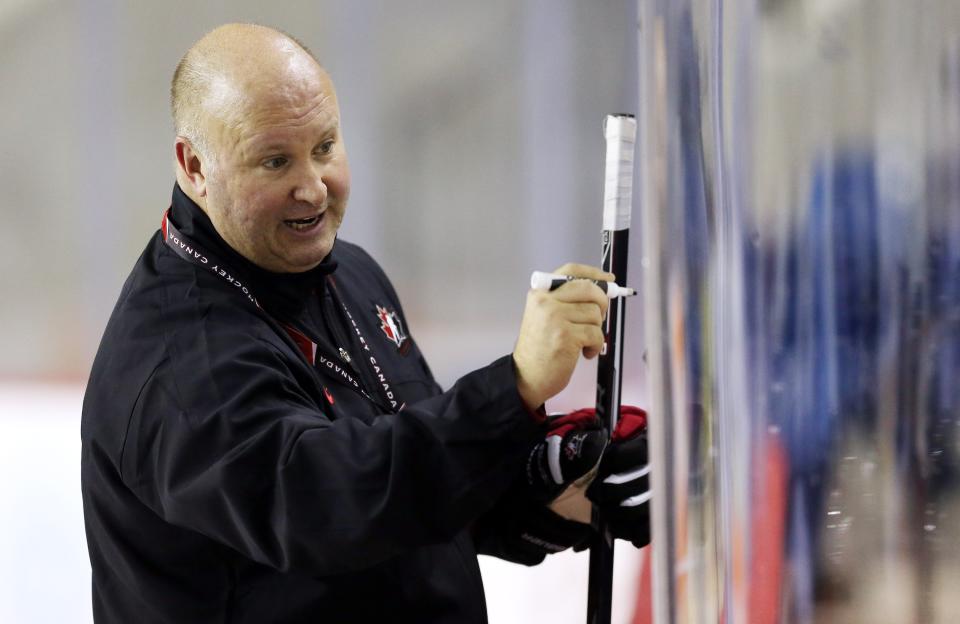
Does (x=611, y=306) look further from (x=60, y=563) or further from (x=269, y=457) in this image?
(x=60, y=563)

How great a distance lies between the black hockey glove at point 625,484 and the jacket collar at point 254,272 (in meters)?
0.35

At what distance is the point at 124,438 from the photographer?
107cm

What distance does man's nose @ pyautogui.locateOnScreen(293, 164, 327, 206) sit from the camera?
1.18 m

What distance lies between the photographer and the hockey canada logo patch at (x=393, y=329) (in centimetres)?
140

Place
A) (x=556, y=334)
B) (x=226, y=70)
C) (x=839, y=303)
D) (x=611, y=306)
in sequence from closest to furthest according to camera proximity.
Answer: (x=839, y=303)
(x=556, y=334)
(x=611, y=306)
(x=226, y=70)

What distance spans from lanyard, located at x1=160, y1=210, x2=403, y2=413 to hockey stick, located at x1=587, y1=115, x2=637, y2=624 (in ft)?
0.83

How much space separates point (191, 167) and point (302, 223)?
0.12 m

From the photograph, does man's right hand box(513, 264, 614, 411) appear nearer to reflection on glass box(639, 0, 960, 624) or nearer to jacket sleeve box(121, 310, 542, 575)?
jacket sleeve box(121, 310, 542, 575)

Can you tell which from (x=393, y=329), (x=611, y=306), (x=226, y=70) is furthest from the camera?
(x=393, y=329)

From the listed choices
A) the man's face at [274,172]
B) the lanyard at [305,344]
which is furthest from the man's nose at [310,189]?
the lanyard at [305,344]

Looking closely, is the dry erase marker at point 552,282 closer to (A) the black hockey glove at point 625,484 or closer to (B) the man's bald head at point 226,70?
(A) the black hockey glove at point 625,484

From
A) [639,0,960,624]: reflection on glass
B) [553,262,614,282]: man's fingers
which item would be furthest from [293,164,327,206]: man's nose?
[639,0,960,624]: reflection on glass

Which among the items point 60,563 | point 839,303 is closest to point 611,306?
point 839,303

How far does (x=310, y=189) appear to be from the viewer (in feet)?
3.87
